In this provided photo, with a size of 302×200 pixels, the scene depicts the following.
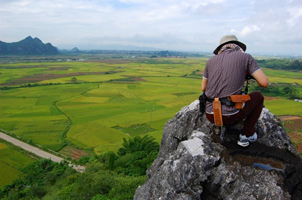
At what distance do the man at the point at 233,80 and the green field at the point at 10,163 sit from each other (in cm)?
2517

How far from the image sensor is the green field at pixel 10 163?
24984 millimetres

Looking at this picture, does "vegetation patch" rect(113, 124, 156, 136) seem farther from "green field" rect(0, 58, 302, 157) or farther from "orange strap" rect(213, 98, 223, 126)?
"orange strap" rect(213, 98, 223, 126)

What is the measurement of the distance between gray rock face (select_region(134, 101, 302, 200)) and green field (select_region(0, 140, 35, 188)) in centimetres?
2442

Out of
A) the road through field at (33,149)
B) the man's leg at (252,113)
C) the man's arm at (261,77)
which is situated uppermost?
the man's arm at (261,77)

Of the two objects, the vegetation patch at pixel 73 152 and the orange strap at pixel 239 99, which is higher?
the orange strap at pixel 239 99

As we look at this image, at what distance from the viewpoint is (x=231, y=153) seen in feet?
17.7

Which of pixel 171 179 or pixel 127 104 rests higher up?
pixel 171 179

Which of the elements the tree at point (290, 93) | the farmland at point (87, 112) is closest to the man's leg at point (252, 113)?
the farmland at point (87, 112)

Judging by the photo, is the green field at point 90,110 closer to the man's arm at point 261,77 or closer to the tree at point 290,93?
the tree at point 290,93

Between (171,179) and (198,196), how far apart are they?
60 cm

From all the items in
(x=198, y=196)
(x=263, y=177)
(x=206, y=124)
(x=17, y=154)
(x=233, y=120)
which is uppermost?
(x=233, y=120)

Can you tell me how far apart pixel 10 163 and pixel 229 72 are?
29757mm

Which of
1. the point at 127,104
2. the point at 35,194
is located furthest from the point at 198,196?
the point at 127,104

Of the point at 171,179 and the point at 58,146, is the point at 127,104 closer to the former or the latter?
the point at 58,146
